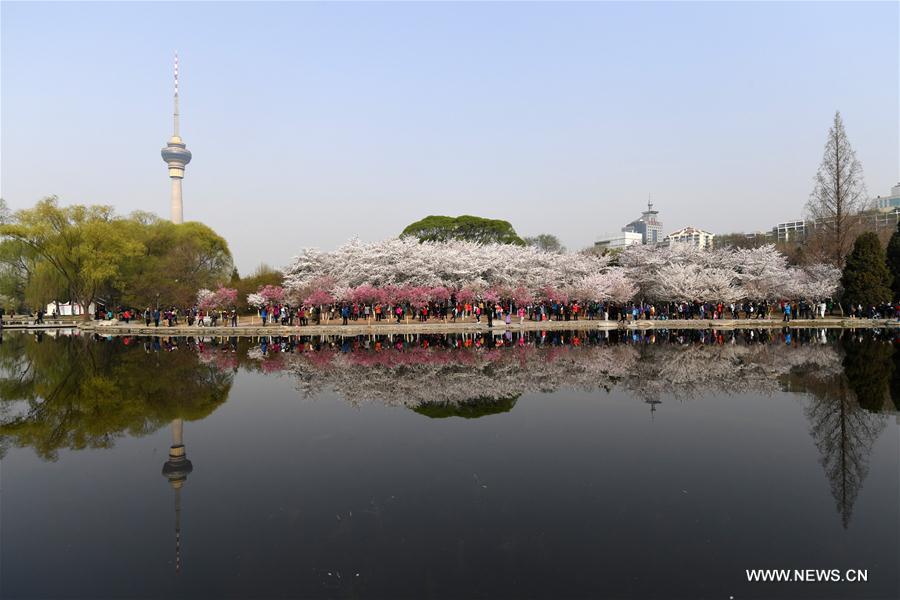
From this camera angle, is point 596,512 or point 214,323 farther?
point 214,323

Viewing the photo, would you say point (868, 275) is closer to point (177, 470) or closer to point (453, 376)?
point (453, 376)

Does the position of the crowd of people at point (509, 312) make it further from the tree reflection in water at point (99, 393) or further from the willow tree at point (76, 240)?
the tree reflection in water at point (99, 393)

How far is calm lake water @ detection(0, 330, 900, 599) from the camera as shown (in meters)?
5.16

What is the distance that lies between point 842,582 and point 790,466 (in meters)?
3.48

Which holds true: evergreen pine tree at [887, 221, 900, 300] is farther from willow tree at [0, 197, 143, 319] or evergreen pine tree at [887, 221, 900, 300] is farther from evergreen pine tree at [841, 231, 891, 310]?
willow tree at [0, 197, 143, 319]

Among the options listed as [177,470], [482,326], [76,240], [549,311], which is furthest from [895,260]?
[76,240]

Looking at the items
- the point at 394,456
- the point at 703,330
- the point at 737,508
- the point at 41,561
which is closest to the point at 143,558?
the point at 41,561

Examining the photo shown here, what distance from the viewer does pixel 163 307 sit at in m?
42.4

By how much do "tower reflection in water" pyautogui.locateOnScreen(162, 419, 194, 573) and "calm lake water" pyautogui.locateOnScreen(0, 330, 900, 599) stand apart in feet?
0.15

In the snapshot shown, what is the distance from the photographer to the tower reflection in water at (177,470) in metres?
6.02

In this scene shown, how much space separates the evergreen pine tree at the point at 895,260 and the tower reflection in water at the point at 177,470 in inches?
1744

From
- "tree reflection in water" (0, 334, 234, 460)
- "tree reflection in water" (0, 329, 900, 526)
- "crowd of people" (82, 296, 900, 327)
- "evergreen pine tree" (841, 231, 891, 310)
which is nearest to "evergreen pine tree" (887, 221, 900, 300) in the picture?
"evergreen pine tree" (841, 231, 891, 310)

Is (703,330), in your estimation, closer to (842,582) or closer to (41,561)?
(842,582)

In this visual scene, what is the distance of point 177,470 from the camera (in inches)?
328
